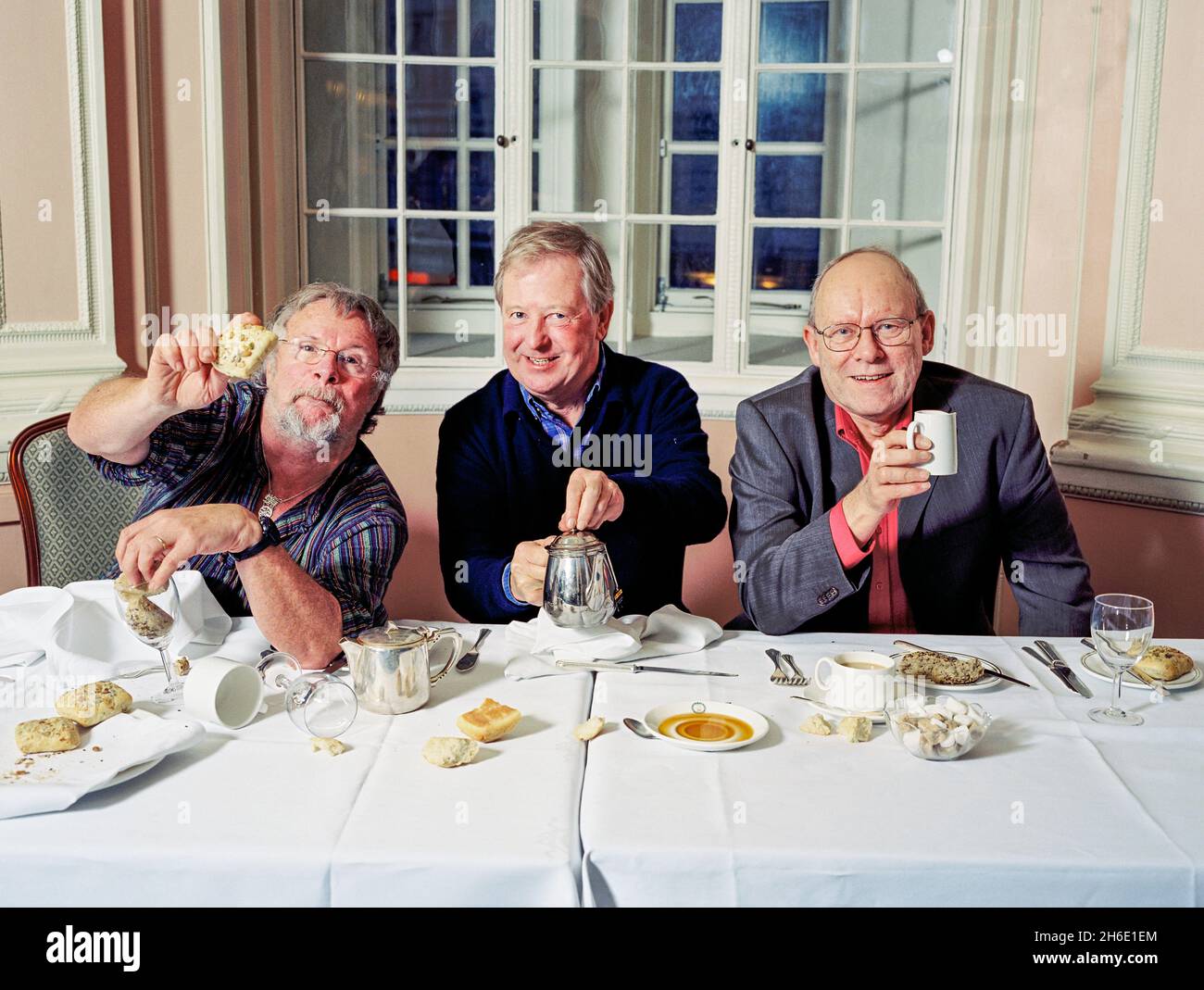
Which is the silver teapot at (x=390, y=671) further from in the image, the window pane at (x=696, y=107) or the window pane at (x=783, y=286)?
the window pane at (x=696, y=107)

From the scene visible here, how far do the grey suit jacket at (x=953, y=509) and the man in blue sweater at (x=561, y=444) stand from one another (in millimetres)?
196

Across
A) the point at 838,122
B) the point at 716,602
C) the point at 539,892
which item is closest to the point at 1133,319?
the point at 838,122

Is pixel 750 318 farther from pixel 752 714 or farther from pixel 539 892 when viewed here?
pixel 539 892

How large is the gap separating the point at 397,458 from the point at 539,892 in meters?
2.71

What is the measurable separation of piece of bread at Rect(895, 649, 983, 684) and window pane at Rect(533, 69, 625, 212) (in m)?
2.49

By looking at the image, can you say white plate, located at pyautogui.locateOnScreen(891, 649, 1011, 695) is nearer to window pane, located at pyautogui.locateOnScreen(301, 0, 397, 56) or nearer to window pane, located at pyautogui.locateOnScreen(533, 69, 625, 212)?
window pane, located at pyautogui.locateOnScreen(533, 69, 625, 212)

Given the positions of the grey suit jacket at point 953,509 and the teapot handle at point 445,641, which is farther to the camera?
the grey suit jacket at point 953,509

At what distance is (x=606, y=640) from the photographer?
1792 millimetres

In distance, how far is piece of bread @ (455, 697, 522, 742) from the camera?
4.76ft

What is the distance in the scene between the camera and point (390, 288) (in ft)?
13.1

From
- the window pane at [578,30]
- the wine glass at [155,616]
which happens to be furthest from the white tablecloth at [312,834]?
the window pane at [578,30]

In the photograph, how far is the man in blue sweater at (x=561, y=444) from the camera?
2.35 m

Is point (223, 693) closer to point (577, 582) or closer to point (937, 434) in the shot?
point (577, 582)

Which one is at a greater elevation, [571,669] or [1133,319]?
[1133,319]
